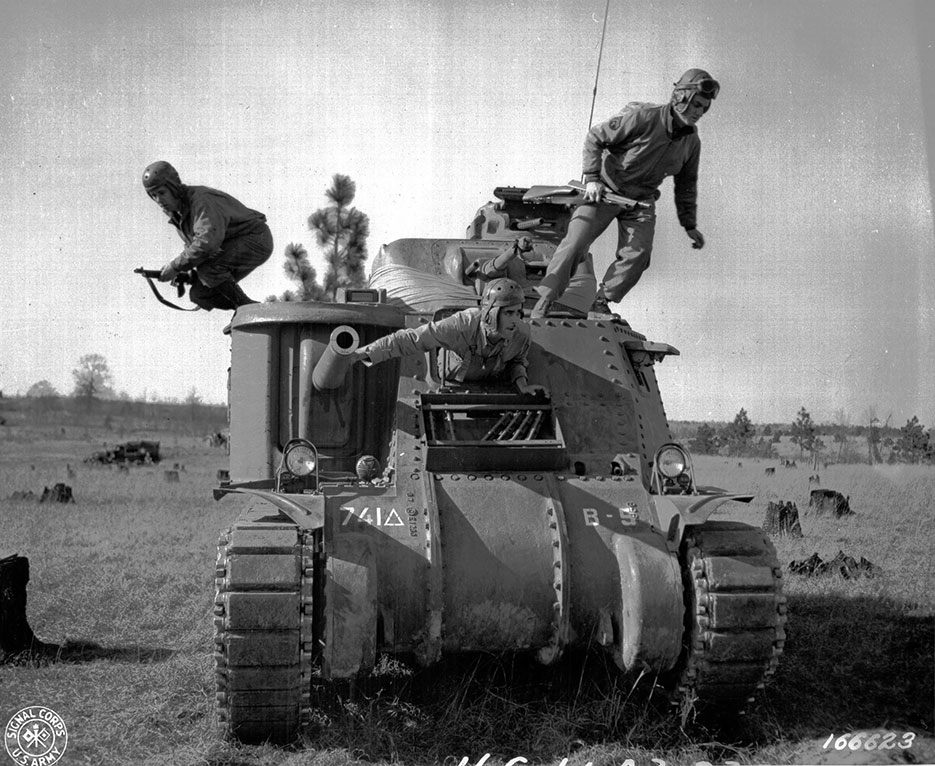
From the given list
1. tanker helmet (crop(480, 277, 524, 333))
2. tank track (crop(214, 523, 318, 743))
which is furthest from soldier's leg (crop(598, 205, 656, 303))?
tank track (crop(214, 523, 318, 743))

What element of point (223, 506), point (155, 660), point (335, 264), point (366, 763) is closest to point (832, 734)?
point (366, 763)

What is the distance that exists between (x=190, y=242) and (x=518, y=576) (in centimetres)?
493

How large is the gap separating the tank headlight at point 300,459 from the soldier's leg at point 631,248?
3.55m

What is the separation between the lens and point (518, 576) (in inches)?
231

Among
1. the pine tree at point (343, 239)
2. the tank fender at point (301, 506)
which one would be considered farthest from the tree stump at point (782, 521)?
the tank fender at point (301, 506)

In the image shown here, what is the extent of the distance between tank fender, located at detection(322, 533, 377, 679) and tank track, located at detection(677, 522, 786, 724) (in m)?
1.80

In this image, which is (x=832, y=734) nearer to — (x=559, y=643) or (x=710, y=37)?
(x=559, y=643)

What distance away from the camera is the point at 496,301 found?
6.50 m

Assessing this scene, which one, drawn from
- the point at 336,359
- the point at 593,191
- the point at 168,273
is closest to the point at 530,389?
the point at 336,359

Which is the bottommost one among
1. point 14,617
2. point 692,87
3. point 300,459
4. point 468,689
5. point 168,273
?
point 14,617

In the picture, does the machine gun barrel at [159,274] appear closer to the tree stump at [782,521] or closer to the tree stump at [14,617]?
the tree stump at [14,617]

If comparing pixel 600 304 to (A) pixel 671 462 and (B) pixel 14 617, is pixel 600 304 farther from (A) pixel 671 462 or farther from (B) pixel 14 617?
(B) pixel 14 617

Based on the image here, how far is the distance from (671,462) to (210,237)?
15.7ft

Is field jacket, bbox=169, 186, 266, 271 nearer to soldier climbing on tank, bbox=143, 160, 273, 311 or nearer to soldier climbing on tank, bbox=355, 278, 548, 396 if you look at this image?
soldier climbing on tank, bbox=143, 160, 273, 311
